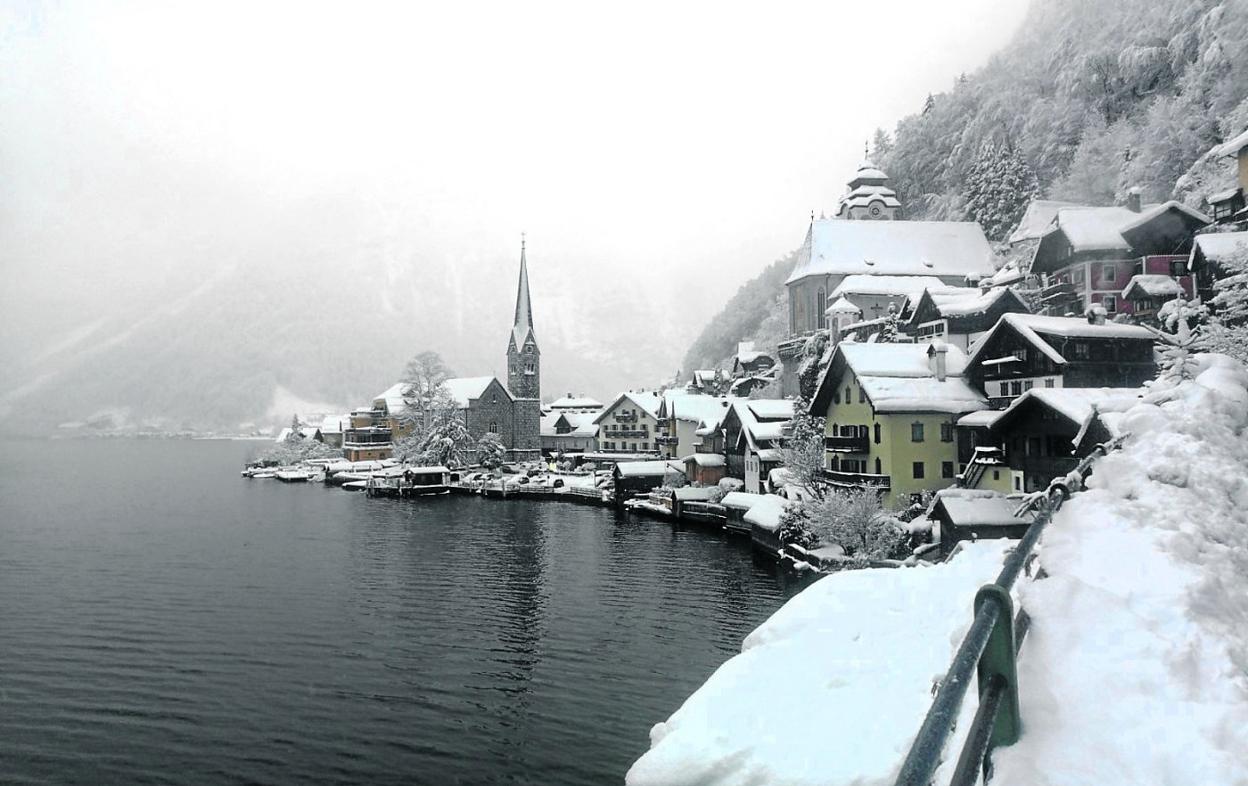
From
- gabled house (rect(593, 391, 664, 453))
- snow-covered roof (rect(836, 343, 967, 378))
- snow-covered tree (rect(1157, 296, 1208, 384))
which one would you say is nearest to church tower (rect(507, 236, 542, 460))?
gabled house (rect(593, 391, 664, 453))

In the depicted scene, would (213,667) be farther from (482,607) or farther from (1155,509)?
(1155,509)

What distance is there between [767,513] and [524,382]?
68.4 m

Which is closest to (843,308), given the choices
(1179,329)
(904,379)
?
(904,379)

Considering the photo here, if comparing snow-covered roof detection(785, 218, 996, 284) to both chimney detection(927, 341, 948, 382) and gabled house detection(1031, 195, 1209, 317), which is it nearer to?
gabled house detection(1031, 195, 1209, 317)

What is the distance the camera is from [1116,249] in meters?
42.8

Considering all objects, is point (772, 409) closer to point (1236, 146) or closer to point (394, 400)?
point (1236, 146)

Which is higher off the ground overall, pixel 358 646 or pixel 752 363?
pixel 752 363

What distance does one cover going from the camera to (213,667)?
24141 mm

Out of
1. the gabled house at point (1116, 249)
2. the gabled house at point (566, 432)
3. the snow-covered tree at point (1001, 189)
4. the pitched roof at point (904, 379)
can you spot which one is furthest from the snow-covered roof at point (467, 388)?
the gabled house at point (1116, 249)

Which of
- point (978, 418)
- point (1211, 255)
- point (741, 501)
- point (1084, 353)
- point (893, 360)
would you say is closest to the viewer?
point (1084, 353)

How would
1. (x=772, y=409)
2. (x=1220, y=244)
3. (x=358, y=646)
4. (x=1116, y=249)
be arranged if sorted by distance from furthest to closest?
1. (x=772, y=409)
2. (x=1116, y=249)
3. (x=1220, y=244)
4. (x=358, y=646)

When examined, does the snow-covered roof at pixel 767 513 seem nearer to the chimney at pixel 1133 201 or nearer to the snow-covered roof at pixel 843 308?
the snow-covered roof at pixel 843 308

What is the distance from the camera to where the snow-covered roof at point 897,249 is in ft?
230

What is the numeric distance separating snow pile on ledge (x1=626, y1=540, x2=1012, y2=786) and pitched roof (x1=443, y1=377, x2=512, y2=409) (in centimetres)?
8877
